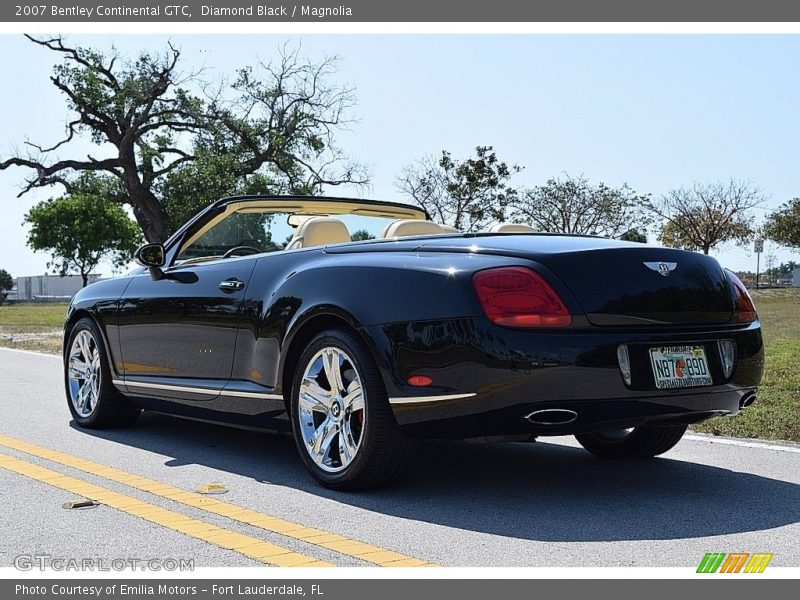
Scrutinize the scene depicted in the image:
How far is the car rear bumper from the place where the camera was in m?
4.29

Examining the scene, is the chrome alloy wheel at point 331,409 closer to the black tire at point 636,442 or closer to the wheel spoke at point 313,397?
the wheel spoke at point 313,397

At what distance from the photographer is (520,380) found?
4273mm

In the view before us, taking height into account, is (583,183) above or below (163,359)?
above

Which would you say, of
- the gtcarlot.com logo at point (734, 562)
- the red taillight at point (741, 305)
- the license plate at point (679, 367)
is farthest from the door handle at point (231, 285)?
the gtcarlot.com logo at point (734, 562)

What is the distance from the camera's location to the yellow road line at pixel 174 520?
3732mm

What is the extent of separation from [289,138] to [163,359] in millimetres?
27003

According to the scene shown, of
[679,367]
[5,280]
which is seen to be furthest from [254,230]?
[5,280]

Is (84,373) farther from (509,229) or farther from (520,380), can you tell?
(520,380)

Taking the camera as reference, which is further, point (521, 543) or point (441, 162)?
point (441, 162)

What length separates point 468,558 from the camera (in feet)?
12.1

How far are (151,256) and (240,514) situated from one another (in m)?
2.45

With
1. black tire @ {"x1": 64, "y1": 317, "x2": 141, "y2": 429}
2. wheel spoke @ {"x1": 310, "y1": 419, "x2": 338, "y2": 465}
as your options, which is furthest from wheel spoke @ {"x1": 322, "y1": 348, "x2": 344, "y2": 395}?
black tire @ {"x1": 64, "y1": 317, "x2": 141, "y2": 429}
